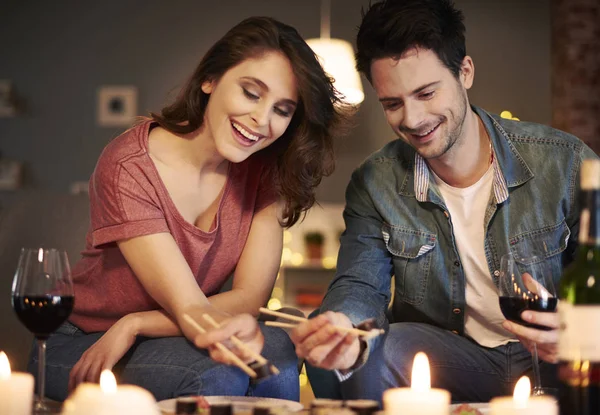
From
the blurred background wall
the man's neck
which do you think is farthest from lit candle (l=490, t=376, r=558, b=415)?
the blurred background wall

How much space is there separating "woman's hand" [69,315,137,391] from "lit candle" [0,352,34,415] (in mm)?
665

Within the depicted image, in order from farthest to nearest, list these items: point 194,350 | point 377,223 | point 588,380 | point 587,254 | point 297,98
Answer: point 377,223, point 297,98, point 194,350, point 587,254, point 588,380

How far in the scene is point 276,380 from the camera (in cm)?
178

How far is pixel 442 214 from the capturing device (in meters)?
2.16

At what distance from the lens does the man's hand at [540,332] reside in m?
1.46

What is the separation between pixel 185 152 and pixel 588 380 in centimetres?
130

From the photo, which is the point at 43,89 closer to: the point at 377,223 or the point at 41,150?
the point at 41,150

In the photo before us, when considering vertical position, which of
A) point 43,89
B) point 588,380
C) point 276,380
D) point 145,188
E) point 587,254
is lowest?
point 276,380

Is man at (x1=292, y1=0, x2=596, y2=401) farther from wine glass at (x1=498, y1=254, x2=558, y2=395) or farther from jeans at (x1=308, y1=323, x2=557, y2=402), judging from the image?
wine glass at (x1=498, y1=254, x2=558, y2=395)

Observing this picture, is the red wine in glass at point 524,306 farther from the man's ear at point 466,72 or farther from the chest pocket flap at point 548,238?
the man's ear at point 466,72

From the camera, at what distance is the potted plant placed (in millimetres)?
5645

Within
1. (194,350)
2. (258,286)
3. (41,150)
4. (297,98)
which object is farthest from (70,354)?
(41,150)

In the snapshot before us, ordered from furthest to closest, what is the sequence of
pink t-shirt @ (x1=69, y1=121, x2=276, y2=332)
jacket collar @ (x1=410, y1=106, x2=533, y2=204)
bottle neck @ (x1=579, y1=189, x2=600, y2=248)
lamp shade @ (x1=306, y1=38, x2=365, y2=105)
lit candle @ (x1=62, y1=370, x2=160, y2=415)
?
1. lamp shade @ (x1=306, y1=38, x2=365, y2=105)
2. jacket collar @ (x1=410, y1=106, x2=533, y2=204)
3. pink t-shirt @ (x1=69, y1=121, x2=276, y2=332)
4. bottle neck @ (x1=579, y1=189, x2=600, y2=248)
5. lit candle @ (x1=62, y1=370, x2=160, y2=415)

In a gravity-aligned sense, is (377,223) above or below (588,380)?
above
